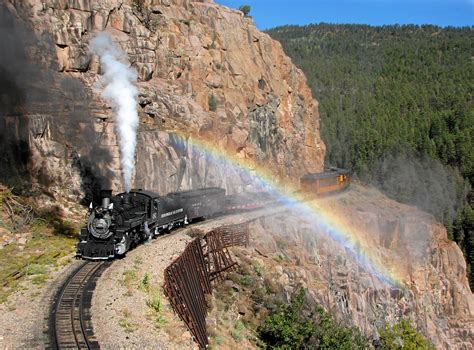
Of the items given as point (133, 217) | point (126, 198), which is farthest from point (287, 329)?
point (126, 198)

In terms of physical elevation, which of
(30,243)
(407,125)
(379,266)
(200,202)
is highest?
(407,125)

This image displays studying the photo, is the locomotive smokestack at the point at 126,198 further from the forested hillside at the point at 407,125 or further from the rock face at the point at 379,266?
the forested hillside at the point at 407,125

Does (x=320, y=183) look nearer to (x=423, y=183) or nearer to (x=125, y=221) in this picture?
(x=125, y=221)

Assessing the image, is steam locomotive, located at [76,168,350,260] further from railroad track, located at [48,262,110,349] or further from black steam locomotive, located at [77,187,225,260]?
railroad track, located at [48,262,110,349]

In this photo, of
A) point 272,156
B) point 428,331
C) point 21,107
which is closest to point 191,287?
point 21,107

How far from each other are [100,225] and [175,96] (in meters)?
28.8

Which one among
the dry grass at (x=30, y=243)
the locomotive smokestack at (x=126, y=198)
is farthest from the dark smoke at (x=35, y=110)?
the locomotive smokestack at (x=126, y=198)

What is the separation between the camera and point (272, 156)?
63.5 meters

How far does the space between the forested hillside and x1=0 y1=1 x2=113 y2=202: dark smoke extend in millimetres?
65566

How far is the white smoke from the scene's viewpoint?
27.3 metres

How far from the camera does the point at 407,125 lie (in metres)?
121

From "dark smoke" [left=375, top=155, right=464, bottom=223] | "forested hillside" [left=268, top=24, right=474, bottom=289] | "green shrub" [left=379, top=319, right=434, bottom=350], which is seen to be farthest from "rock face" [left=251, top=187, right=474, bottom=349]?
"forested hillside" [left=268, top=24, right=474, bottom=289]

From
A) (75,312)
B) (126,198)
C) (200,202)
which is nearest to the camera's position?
(75,312)

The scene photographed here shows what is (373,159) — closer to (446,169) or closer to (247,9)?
(446,169)
